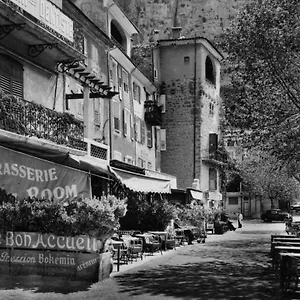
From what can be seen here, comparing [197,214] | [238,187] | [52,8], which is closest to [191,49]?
[197,214]

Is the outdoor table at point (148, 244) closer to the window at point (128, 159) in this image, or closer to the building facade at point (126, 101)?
the building facade at point (126, 101)

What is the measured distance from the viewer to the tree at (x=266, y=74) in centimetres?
1580

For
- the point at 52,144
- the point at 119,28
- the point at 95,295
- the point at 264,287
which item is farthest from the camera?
the point at 119,28

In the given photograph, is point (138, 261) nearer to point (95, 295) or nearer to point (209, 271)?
point (209, 271)

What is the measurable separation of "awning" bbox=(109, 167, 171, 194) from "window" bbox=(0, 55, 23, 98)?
13.0ft

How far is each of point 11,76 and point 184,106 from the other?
28.5 metres

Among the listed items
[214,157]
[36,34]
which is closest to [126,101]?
[214,157]

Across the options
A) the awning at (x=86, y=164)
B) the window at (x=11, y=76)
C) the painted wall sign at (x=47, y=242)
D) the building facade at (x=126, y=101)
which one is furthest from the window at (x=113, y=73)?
the painted wall sign at (x=47, y=242)

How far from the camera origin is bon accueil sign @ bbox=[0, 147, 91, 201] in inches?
479

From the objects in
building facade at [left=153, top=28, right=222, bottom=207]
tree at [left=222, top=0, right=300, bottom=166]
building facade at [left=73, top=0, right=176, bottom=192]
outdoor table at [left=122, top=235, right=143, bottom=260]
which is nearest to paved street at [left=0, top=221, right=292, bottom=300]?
outdoor table at [left=122, top=235, right=143, bottom=260]

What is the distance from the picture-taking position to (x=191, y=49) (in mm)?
43844

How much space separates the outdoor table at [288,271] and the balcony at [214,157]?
32.9 metres

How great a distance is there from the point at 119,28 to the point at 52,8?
643 inches

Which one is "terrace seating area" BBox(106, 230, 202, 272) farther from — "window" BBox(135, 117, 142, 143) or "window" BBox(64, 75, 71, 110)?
"window" BBox(135, 117, 142, 143)
